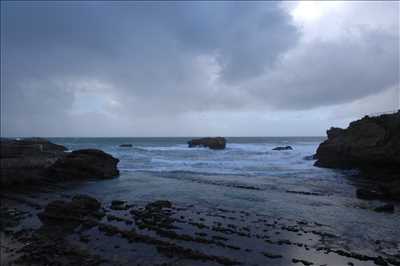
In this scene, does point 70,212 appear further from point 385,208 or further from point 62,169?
point 385,208

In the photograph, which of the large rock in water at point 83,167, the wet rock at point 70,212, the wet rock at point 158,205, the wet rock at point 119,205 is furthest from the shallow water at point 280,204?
the wet rock at point 70,212

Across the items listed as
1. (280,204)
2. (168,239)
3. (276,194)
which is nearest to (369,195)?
(276,194)

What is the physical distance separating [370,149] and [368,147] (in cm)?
48

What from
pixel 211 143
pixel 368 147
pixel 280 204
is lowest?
pixel 280 204

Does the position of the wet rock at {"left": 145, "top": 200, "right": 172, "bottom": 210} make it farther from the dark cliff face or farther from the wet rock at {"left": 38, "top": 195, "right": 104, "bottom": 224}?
the dark cliff face

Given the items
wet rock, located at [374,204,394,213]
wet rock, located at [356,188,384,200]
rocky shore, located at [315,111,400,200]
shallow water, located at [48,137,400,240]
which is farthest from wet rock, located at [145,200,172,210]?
rocky shore, located at [315,111,400,200]

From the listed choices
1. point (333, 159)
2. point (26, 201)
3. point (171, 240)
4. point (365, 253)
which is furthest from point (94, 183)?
point (333, 159)

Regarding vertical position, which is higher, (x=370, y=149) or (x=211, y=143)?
(x=370, y=149)

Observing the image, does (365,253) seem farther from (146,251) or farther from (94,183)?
(94,183)

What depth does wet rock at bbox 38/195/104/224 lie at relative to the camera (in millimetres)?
13610

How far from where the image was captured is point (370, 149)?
29188 millimetres

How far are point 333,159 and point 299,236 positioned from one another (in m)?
27.1

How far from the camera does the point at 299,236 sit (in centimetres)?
1162

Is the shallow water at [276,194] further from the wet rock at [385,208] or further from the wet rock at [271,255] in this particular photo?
the wet rock at [271,255]
